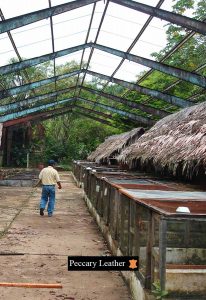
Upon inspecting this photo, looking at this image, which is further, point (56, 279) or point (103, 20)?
point (103, 20)

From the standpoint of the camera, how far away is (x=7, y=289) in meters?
4.98

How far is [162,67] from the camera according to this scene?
41.5 ft

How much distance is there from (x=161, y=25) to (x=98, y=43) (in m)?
3.64

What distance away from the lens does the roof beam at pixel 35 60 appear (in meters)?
13.1

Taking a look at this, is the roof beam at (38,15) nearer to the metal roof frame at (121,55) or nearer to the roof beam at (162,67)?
the metal roof frame at (121,55)

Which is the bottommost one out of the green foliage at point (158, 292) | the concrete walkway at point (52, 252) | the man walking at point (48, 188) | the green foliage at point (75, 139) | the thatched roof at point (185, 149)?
the concrete walkway at point (52, 252)

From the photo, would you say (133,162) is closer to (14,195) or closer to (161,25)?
(161,25)

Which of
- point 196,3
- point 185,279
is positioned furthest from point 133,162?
point 185,279

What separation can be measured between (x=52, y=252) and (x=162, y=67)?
7696 millimetres

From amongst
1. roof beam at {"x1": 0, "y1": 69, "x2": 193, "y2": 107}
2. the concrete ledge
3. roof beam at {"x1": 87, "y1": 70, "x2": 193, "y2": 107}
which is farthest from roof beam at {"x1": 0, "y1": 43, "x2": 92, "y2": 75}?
the concrete ledge

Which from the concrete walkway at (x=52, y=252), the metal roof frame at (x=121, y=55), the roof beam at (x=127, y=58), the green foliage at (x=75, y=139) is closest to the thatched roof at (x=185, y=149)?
the concrete walkway at (x=52, y=252)

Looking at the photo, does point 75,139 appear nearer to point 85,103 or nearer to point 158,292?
point 85,103

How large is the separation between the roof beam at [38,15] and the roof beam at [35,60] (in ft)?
11.2

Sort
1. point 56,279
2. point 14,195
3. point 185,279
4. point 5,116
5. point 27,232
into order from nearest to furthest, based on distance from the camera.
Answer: point 185,279 → point 56,279 → point 27,232 → point 14,195 → point 5,116
